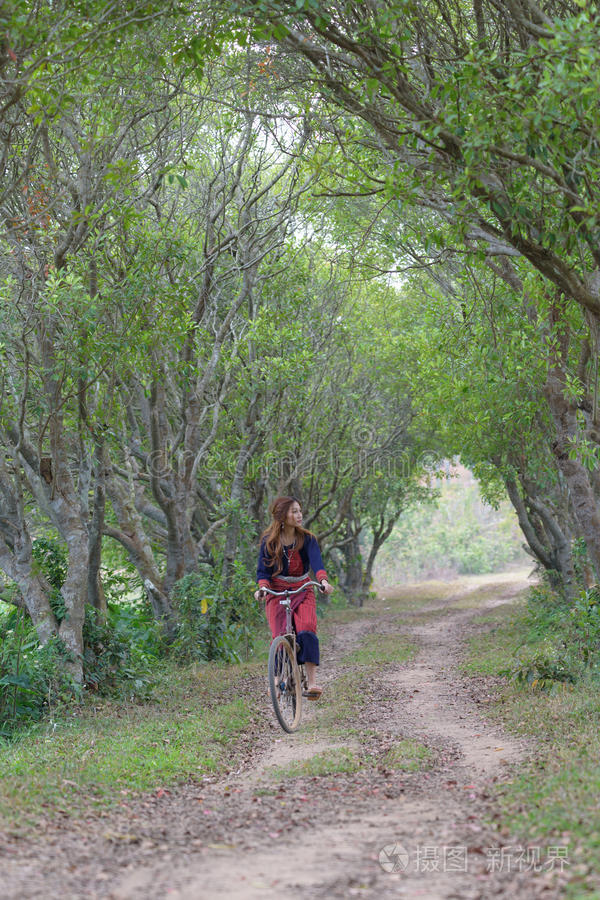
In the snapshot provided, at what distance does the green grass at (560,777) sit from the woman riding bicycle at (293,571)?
7.04 ft

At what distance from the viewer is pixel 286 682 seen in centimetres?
880

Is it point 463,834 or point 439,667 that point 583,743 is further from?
point 439,667

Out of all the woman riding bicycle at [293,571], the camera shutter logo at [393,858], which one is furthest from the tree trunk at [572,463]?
the camera shutter logo at [393,858]

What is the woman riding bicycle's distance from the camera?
903 centimetres

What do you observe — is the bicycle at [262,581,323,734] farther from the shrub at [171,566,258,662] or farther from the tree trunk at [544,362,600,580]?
the shrub at [171,566,258,662]

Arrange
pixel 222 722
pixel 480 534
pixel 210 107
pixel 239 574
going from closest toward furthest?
1. pixel 222 722
2. pixel 210 107
3. pixel 239 574
4. pixel 480 534

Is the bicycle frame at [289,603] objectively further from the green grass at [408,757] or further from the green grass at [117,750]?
the green grass at [408,757]

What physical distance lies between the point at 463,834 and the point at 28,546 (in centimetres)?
710

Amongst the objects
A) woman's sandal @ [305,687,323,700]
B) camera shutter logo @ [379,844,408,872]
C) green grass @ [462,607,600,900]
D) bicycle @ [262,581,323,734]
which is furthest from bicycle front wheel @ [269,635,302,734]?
camera shutter logo @ [379,844,408,872]

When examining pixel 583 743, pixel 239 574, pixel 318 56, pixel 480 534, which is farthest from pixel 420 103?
pixel 480 534

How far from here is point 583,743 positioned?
6.89 metres
